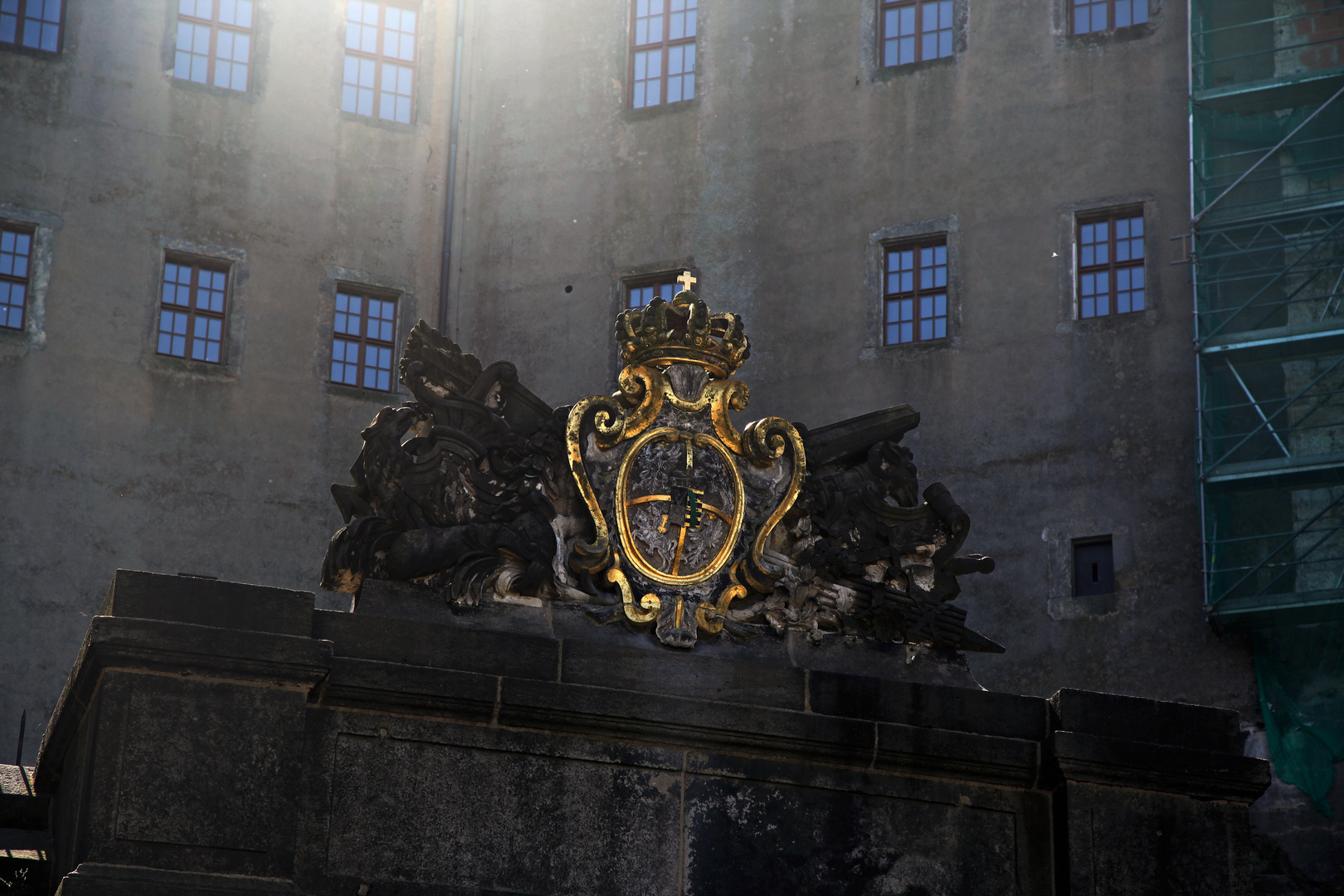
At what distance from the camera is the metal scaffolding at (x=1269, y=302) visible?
23.0 m

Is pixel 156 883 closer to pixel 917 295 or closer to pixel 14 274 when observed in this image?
pixel 14 274

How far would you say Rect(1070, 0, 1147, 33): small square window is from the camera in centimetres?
2558

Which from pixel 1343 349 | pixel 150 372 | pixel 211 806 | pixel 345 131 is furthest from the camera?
pixel 345 131

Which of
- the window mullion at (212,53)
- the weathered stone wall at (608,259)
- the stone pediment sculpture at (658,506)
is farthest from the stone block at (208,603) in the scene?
the window mullion at (212,53)

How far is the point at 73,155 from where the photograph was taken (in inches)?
1011

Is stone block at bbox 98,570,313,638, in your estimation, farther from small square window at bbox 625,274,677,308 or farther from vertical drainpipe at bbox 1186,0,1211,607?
small square window at bbox 625,274,677,308

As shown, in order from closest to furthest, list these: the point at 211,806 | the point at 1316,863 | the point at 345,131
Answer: the point at 211,806, the point at 1316,863, the point at 345,131

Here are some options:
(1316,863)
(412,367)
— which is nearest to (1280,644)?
(1316,863)

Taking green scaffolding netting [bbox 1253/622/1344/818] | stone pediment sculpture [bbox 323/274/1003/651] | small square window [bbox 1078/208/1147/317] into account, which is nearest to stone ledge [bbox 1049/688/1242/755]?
stone pediment sculpture [bbox 323/274/1003/651]

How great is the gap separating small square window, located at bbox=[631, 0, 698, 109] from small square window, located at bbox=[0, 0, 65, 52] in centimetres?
770

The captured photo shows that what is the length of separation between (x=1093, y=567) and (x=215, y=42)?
13.6 meters

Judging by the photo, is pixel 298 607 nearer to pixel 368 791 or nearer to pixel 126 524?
pixel 368 791

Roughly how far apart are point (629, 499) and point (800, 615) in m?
1.38

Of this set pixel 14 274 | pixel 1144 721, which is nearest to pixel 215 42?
pixel 14 274
